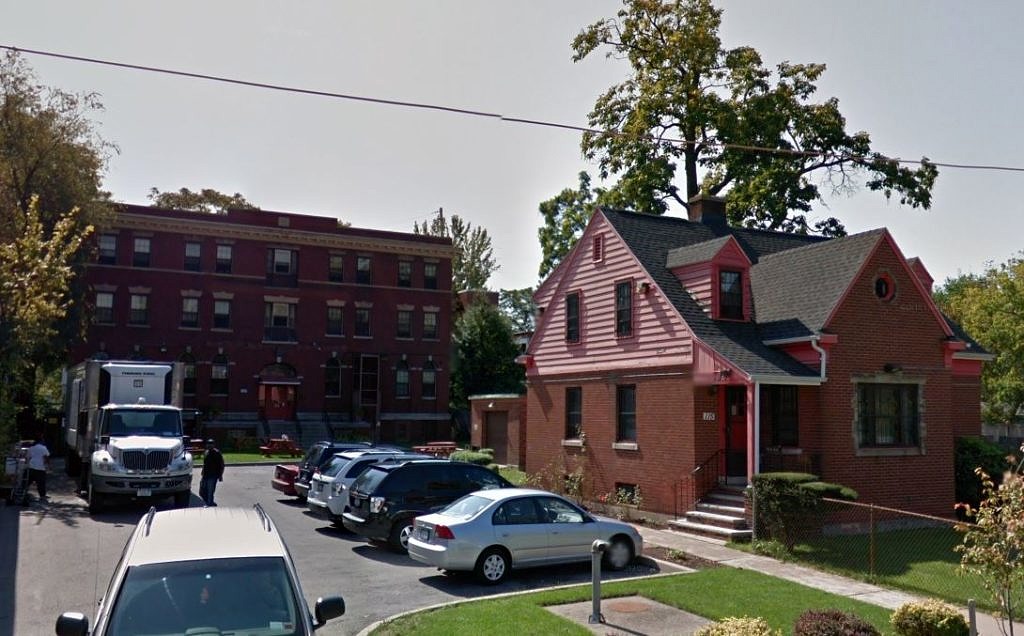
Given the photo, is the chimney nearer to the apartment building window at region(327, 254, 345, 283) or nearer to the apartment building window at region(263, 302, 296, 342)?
the apartment building window at region(327, 254, 345, 283)

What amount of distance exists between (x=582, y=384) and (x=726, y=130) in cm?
1676

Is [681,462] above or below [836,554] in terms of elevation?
above

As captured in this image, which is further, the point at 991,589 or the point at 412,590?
the point at 412,590

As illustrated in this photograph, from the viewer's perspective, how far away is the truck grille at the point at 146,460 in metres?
20.7

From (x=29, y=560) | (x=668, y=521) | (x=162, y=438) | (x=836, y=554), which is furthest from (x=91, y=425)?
(x=836, y=554)

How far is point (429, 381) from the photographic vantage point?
5309 cm

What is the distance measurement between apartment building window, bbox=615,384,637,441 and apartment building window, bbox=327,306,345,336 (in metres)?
31.1

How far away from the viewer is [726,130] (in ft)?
118

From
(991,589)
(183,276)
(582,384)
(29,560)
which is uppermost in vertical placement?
(183,276)

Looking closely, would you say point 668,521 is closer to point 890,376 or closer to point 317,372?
point 890,376

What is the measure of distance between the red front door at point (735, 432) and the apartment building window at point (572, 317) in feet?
18.2

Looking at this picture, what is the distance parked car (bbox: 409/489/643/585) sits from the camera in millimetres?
13383

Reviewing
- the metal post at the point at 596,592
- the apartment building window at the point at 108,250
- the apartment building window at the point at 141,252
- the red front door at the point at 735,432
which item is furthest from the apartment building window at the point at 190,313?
the metal post at the point at 596,592

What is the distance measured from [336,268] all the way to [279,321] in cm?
468
